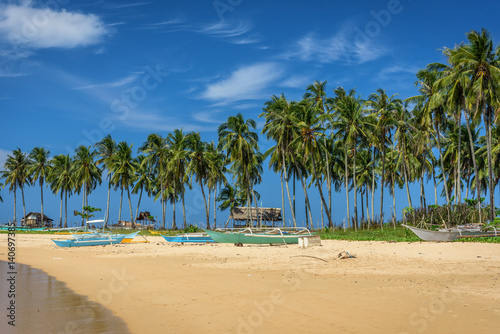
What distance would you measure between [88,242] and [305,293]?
20.7 metres

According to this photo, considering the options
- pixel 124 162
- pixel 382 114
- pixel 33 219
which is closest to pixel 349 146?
pixel 382 114

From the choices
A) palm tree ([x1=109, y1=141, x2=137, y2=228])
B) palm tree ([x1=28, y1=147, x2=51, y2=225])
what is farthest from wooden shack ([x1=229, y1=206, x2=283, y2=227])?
palm tree ([x1=28, y1=147, x2=51, y2=225])

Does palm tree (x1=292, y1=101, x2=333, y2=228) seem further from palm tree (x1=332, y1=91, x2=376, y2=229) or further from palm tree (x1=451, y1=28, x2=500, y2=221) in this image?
palm tree (x1=451, y1=28, x2=500, y2=221)

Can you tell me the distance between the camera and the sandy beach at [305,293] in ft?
21.5

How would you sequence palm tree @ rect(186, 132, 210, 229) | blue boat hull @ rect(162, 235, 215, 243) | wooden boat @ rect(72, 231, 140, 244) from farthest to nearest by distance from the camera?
1. palm tree @ rect(186, 132, 210, 229)
2. wooden boat @ rect(72, 231, 140, 244)
3. blue boat hull @ rect(162, 235, 215, 243)

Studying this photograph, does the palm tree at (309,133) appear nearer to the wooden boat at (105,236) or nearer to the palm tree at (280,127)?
the palm tree at (280,127)

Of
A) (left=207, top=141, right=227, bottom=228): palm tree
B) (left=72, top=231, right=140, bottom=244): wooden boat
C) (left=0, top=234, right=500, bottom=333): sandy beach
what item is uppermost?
(left=207, top=141, right=227, bottom=228): palm tree

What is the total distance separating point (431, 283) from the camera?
9.58m

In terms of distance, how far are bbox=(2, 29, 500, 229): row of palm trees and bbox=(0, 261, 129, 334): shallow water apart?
76.3 ft

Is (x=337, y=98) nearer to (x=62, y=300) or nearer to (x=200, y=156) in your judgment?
(x=200, y=156)

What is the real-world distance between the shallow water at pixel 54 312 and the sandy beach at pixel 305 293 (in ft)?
0.76

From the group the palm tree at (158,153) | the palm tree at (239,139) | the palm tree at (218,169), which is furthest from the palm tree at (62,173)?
the palm tree at (239,139)

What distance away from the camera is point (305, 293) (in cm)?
884

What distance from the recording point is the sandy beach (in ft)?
21.5
